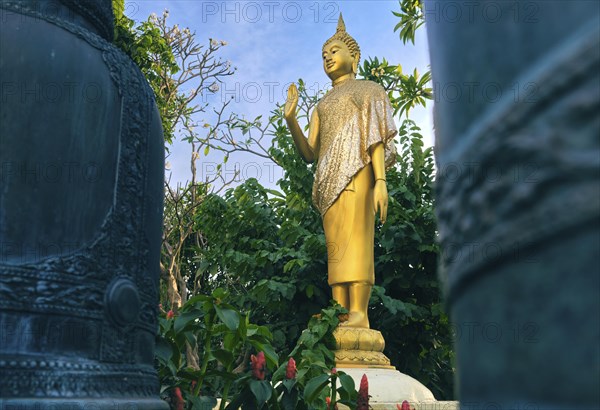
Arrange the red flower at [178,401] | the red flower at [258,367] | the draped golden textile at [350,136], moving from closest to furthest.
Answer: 1. the red flower at [178,401]
2. the red flower at [258,367]
3. the draped golden textile at [350,136]

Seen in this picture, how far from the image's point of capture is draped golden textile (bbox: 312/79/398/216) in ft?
14.7

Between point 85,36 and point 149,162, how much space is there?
0.89 ft

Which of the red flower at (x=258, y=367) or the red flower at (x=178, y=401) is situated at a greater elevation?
the red flower at (x=258, y=367)

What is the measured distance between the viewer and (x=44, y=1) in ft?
4.03

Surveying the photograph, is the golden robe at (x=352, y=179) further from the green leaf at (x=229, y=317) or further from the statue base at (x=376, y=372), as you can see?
the green leaf at (x=229, y=317)

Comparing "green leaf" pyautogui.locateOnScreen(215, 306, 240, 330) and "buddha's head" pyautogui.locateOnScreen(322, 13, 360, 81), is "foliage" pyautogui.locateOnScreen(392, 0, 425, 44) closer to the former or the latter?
"buddha's head" pyautogui.locateOnScreen(322, 13, 360, 81)

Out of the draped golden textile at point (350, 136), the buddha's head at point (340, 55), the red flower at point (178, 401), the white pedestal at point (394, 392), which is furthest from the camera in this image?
the buddha's head at point (340, 55)

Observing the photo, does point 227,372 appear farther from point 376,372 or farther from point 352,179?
point 352,179

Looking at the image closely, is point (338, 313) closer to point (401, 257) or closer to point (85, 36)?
point (401, 257)

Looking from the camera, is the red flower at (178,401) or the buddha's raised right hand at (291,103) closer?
the red flower at (178,401)

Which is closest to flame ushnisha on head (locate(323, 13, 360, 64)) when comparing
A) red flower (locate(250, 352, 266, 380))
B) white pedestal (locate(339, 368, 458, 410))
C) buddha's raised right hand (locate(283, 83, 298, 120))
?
buddha's raised right hand (locate(283, 83, 298, 120))

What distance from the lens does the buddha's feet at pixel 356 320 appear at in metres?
4.20

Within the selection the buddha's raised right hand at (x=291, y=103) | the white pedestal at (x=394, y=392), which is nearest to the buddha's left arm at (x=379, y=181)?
the buddha's raised right hand at (x=291, y=103)

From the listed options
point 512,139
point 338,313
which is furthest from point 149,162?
point 338,313
